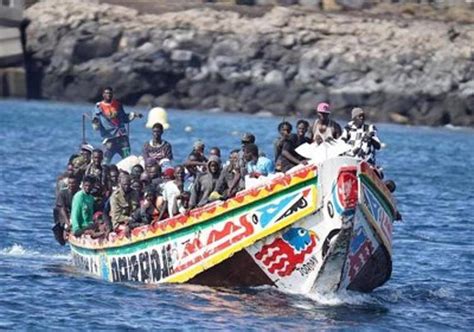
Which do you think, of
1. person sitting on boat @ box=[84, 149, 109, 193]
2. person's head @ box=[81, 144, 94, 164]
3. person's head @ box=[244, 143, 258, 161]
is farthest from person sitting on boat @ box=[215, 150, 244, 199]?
person's head @ box=[81, 144, 94, 164]

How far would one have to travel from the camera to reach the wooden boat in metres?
21.6

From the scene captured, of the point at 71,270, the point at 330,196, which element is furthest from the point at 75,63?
the point at 330,196

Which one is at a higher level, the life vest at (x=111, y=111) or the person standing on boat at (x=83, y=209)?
the life vest at (x=111, y=111)

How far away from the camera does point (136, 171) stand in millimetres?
25500

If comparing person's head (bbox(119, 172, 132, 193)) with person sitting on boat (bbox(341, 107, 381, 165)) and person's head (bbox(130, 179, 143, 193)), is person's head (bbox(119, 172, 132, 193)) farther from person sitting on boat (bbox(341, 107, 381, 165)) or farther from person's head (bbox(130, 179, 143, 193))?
person sitting on boat (bbox(341, 107, 381, 165))

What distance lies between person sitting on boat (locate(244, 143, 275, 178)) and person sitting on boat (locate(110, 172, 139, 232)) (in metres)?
2.03

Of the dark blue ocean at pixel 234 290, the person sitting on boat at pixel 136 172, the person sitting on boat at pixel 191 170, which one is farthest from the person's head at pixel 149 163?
the dark blue ocean at pixel 234 290

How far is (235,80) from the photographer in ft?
248

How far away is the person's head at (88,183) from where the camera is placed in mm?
25044

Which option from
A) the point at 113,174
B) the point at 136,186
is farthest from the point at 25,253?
the point at 136,186

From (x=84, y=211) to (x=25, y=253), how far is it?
3285 millimetres

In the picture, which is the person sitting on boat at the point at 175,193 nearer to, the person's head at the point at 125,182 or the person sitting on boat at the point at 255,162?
the person's head at the point at 125,182

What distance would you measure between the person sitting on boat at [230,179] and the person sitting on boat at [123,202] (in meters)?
1.86

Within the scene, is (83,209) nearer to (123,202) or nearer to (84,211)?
(84,211)
